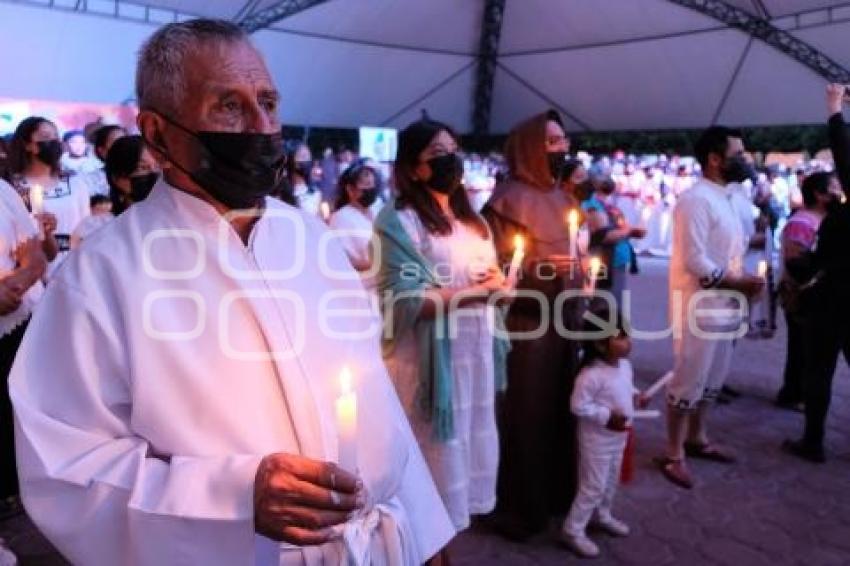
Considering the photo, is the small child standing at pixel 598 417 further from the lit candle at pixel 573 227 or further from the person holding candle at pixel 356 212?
the person holding candle at pixel 356 212

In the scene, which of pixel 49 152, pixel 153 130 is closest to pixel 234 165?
pixel 153 130

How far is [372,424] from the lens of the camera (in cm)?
160

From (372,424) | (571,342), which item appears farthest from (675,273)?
(372,424)

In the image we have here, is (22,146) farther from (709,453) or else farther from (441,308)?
(709,453)

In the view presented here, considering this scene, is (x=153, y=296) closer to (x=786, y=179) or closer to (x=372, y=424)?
(x=372, y=424)

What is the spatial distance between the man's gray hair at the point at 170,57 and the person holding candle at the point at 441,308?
5.14ft

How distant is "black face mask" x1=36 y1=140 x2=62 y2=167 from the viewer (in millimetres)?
4387

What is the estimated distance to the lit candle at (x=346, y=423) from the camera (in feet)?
3.51

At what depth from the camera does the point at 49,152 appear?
441cm

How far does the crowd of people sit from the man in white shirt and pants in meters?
0.02

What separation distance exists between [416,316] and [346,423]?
6.41ft

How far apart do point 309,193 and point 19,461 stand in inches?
219

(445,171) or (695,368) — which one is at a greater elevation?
(445,171)

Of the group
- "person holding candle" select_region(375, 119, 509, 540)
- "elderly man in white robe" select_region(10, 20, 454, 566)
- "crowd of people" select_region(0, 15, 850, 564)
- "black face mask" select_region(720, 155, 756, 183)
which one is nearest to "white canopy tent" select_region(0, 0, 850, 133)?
"crowd of people" select_region(0, 15, 850, 564)
